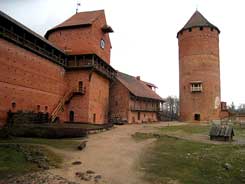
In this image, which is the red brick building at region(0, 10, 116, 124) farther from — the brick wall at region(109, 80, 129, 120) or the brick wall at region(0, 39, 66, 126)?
the brick wall at region(109, 80, 129, 120)

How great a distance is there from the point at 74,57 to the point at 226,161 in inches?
855

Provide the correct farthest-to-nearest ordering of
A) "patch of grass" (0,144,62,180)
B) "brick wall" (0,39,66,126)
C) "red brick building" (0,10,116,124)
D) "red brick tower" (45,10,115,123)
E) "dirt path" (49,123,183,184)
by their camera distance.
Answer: "red brick tower" (45,10,115,123) → "red brick building" (0,10,116,124) → "brick wall" (0,39,66,126) → "patch of grass" (0,144,62,180) → "dirt path" (49,123,183,184)

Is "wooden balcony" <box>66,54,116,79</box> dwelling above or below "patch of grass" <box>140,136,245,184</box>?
above

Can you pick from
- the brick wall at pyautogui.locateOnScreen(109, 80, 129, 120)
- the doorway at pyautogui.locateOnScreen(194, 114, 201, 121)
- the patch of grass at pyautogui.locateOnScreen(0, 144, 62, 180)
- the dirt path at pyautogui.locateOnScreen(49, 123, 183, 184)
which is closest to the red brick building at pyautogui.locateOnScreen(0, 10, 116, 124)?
the brick wall at pyautogui.locateOnScreen(109, 80, 129, 120)

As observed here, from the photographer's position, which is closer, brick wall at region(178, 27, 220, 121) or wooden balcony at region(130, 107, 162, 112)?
wooden balcony at region(130, 107, 162, 112)

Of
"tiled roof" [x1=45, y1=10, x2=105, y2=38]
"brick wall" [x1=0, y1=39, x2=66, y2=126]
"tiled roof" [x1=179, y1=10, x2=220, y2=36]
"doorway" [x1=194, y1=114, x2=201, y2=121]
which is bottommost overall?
"doorway" [x1=194, y1=114, x2=201, y2=121]

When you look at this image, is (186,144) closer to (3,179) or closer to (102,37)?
(3,179)

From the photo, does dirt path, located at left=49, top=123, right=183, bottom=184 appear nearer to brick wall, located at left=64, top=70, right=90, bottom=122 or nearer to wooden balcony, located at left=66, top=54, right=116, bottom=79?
brick wall, located at left=64, top=70, right=90, bottom=122

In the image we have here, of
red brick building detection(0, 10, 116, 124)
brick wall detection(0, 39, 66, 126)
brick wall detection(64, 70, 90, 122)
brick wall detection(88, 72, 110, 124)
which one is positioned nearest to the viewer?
brick wall detection(0, 39, 66, 126)

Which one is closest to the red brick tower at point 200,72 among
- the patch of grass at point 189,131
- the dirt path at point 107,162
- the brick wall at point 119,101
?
the brick wall at point 119,101

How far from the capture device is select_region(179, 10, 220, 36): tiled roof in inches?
1642

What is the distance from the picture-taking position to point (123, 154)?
50.7 feet

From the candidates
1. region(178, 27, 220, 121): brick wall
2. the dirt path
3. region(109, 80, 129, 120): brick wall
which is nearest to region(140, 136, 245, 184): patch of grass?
the dirt path

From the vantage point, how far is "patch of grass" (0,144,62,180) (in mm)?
11266
